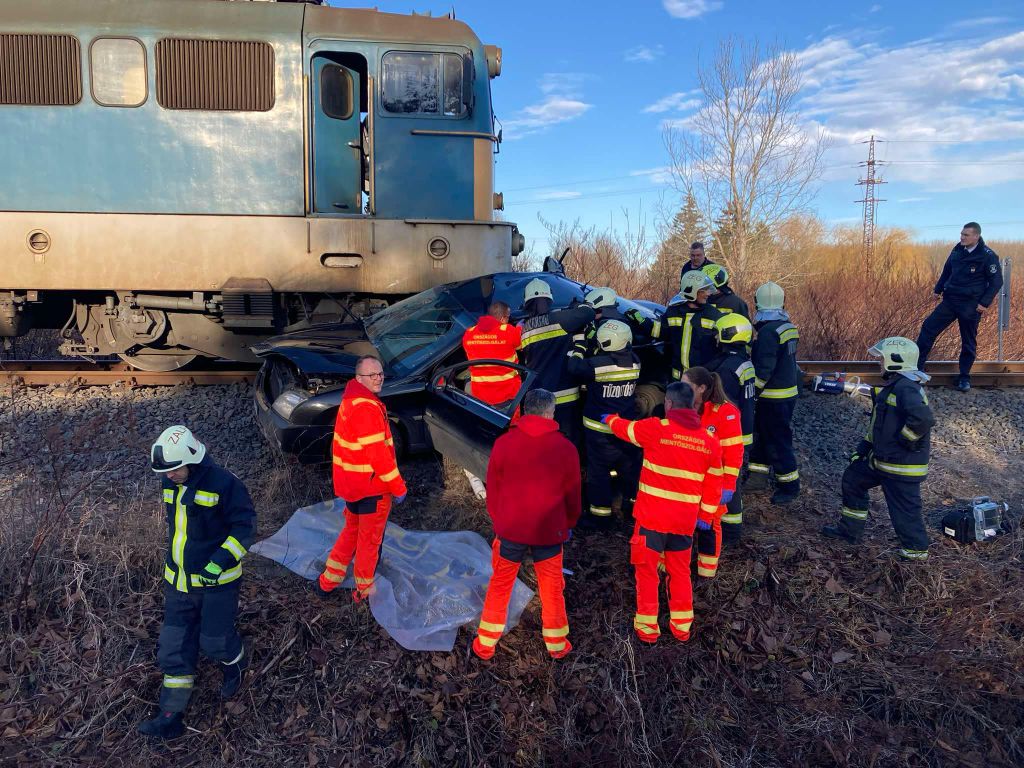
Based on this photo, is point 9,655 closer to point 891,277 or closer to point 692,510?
point 692,510

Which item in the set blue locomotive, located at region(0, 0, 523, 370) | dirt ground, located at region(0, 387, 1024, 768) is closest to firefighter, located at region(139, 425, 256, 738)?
dirt ground, located at region(0, 387, 1024, 768)

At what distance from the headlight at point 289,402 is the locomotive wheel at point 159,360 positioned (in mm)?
3232

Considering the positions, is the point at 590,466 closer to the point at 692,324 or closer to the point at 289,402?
the point at 692,324

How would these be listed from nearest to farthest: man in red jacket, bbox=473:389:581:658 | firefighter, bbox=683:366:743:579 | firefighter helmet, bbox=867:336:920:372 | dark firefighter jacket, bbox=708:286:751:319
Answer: man in red jacket, bbox=473:389:581:658
firefighter, bbox=683:366:743:579
firefighter helmet, bbox=867:336:920:372
dark firefighter jacket, bbox=708:286:751:319

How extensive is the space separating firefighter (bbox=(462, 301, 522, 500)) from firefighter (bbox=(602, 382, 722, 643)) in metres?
1.18

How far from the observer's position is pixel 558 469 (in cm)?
328

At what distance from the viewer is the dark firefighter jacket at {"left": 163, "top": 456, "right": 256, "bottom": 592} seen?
9.46 feet

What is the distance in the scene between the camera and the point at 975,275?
6.90 meters

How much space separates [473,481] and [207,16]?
5.54 meters

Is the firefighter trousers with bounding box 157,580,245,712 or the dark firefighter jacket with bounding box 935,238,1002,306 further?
the dark firefighter jacket with bounding box 935,238,1002,306

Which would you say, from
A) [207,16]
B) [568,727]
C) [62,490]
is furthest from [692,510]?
[207,16]

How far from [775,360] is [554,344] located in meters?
1.62

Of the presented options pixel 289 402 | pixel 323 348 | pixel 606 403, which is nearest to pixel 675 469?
pixel 606 403

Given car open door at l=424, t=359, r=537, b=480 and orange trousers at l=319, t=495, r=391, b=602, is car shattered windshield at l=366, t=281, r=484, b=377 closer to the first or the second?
car open door at l=424, t=359, r=537, b=480
